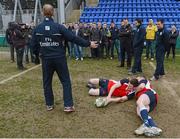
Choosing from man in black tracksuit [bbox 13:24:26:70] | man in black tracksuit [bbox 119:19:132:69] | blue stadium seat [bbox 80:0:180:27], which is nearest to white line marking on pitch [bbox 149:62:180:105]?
man in black tracksuit [bbox 119:19:132:69]

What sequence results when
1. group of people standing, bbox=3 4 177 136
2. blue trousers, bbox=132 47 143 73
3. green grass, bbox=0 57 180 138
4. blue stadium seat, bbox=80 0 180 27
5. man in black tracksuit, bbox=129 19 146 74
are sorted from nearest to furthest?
green grass, bbox=0 57 180 138, group of people standing, bbox=3 4 177 136, man in black tracksuit, bbox=129 19 146 74, blue trousers, bbox=132 47 143 73, blue stadium seat, bbox=80 0 180 27

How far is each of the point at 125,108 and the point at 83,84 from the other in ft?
8.43

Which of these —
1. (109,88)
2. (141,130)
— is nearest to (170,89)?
(109,88)

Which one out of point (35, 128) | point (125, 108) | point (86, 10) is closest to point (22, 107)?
point (35, 128)

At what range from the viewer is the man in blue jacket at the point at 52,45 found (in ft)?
22.6

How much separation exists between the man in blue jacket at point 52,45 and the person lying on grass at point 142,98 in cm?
123

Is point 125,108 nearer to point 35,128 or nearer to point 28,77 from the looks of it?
point 35,128

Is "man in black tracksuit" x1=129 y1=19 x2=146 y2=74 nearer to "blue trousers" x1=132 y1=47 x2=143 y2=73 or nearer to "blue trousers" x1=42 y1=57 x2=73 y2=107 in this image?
"blue trousers" x1=132 y1=47 x2=143 y2=73

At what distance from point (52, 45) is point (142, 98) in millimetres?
2057

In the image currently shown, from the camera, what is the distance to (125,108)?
7.74m

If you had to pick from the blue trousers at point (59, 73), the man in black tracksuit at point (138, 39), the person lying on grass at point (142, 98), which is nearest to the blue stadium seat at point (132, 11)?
the man in black tracksuit at point (138, 39)

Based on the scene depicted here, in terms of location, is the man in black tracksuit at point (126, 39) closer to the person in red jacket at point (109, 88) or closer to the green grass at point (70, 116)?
the green grass at point (70, 116)

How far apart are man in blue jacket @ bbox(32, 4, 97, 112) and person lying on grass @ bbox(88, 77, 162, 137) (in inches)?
48.5

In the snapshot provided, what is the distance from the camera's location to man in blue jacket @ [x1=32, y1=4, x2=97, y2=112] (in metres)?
6.90
